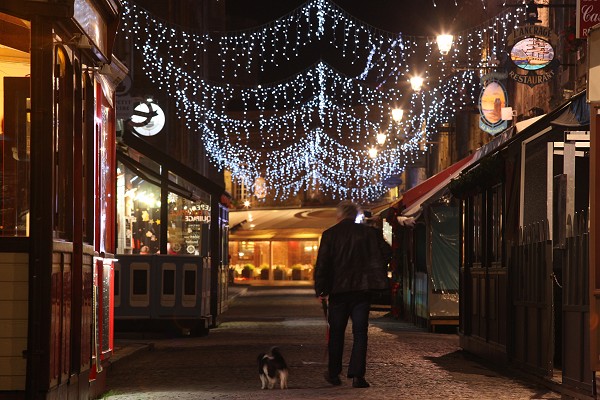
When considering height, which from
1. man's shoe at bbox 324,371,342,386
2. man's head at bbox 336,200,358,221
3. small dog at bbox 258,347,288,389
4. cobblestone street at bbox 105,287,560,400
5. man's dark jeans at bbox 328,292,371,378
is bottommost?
cobblestone street at bbox 105,287,560,400

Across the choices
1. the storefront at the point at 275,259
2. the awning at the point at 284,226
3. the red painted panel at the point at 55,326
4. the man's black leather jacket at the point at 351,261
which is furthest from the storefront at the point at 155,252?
the storefront at the point at 275,259

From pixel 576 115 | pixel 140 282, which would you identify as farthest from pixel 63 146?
pixel 140 282

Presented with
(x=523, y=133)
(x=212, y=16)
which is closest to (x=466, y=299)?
(x=523, y=133)

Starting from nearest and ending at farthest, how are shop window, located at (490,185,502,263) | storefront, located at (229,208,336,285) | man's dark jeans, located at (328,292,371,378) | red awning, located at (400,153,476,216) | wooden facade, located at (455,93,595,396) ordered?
wooden facade, located at (455,93,595,396), man's dark jeans, located at (328,292,371,378), shop window, located at (490,185,502,263), red awning, located at (400,153,476,216), storefront, located at (229,208,336,285)

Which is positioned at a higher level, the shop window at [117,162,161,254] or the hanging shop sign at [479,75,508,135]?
the hanging shop sign at [479,75,508,135]

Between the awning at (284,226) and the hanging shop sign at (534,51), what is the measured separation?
129 ft

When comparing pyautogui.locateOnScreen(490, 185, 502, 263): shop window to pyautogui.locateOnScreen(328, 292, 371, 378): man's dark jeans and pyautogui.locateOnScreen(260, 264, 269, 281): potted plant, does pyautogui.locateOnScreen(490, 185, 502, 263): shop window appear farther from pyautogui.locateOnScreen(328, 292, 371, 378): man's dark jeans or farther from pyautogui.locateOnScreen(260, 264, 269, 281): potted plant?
pyautogui.locateOnScreen(260, 264, 269, 281): potted plant

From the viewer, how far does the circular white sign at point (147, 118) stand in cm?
2923

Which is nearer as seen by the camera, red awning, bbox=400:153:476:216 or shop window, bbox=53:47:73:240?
shop window, bbox=53:47:73:240

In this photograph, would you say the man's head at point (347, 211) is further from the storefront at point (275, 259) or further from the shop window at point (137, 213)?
the storefront at point (275, 259)

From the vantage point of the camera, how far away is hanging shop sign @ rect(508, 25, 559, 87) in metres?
21.2

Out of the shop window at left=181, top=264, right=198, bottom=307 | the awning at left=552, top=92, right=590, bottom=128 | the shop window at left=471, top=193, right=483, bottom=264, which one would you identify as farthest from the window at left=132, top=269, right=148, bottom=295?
the awning at left=552, top=92, right=590, bottom=128

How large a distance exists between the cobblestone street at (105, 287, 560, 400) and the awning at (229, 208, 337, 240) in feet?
130

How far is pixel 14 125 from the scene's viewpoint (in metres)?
8.43
